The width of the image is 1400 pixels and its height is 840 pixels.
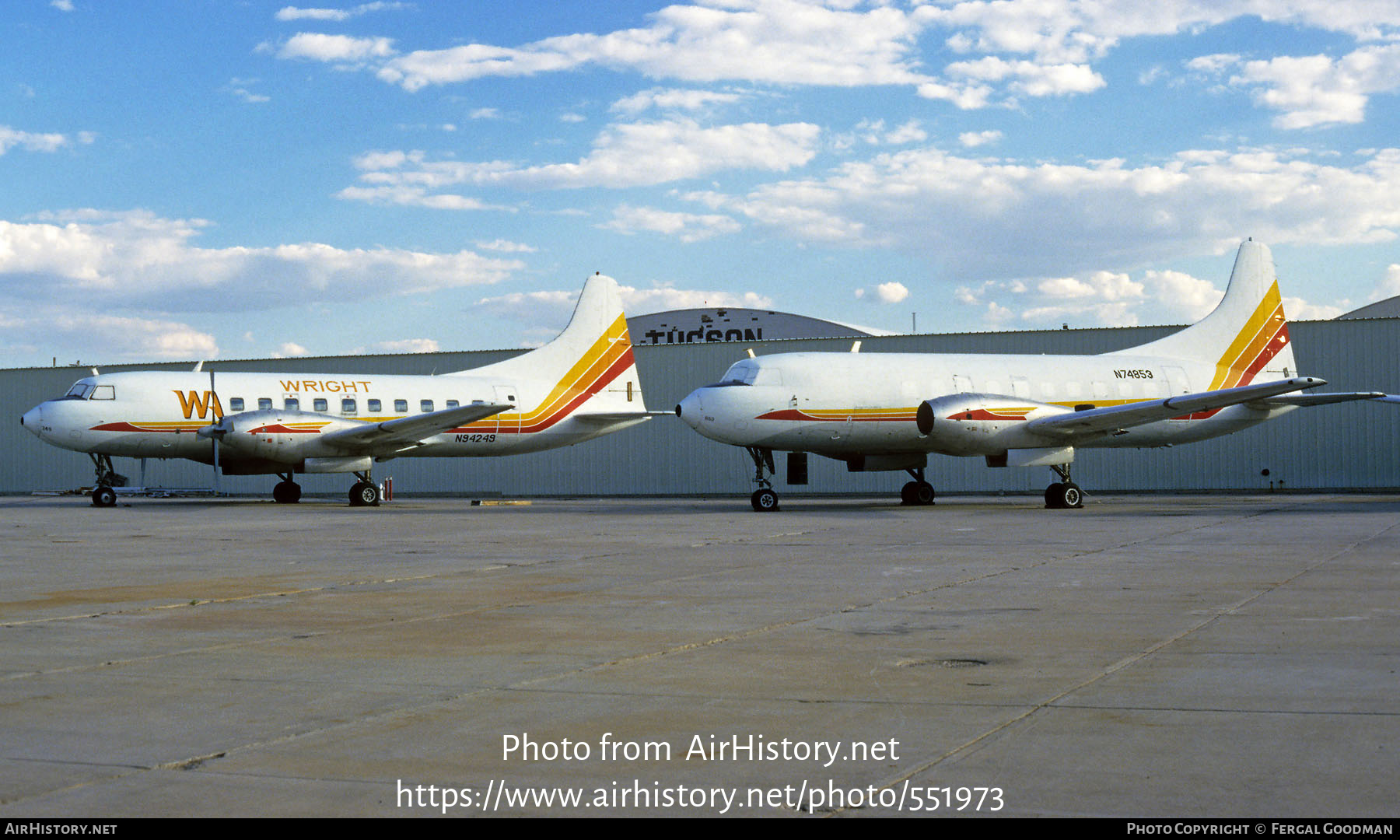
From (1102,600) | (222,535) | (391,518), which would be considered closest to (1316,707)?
(1102,600)

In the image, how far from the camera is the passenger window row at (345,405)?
34.5m

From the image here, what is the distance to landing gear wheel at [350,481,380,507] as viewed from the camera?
34656 mm

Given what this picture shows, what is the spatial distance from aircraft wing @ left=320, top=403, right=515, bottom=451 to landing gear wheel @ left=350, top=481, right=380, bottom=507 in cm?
106

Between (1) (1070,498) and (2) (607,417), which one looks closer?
(1) (1070,498)

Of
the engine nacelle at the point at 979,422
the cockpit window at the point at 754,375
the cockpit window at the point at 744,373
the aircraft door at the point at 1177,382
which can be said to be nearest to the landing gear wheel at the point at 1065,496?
the engine nacelle at the point at 979,422

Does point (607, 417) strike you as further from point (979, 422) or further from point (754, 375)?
point (979, 422)

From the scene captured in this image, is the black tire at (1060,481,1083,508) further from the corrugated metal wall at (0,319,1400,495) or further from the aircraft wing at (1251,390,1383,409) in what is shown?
the corrugated metal wall at (0,319,1400,495)

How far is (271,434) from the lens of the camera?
1302 inches

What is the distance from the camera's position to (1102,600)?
1133 centimetres

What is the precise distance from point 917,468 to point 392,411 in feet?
50.9

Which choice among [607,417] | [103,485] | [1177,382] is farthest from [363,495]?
[1177,382]

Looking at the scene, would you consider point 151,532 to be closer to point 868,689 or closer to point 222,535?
point 222,535

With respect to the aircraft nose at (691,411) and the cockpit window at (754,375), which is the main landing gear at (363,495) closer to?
the aircraft nose at (691,411)

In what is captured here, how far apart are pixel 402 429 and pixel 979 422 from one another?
607 inches
